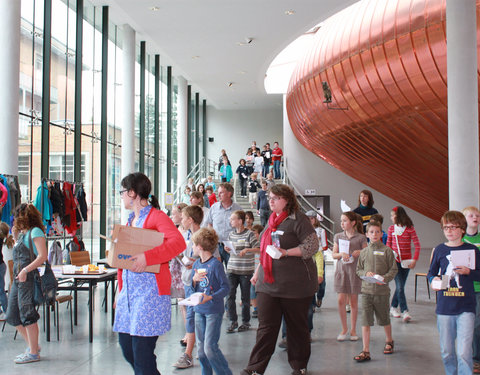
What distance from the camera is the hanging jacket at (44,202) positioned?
8961 mm

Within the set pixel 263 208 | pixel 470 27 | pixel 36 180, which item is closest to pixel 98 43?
pixel 36 180

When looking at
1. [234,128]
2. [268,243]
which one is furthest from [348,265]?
[234,128]

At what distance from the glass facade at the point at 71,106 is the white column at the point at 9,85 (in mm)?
1647

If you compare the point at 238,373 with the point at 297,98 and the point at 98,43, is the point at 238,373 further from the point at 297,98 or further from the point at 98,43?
the point at 297,98

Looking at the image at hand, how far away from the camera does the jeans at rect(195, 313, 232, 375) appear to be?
4.19 m

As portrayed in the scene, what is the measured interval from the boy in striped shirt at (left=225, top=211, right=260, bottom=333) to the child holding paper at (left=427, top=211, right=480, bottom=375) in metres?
2.52

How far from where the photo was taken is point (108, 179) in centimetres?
1532

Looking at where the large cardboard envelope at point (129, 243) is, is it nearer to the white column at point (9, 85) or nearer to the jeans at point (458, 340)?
the jeans at point (458, 340)

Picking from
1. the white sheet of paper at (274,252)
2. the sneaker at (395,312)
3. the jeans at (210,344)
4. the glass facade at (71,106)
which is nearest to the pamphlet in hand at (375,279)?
the white sheet of paper at (274,252)

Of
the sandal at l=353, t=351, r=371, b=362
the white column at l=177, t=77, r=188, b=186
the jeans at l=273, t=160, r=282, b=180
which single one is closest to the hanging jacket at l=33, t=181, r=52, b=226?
the sandal at l=353, t=351, r=371, b=362

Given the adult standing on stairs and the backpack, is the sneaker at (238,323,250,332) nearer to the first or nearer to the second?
the adult standing on stairs

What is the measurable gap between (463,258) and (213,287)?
207 centimetres

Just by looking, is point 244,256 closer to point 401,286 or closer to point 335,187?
point 401,286

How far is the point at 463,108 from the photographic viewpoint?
7051mm
